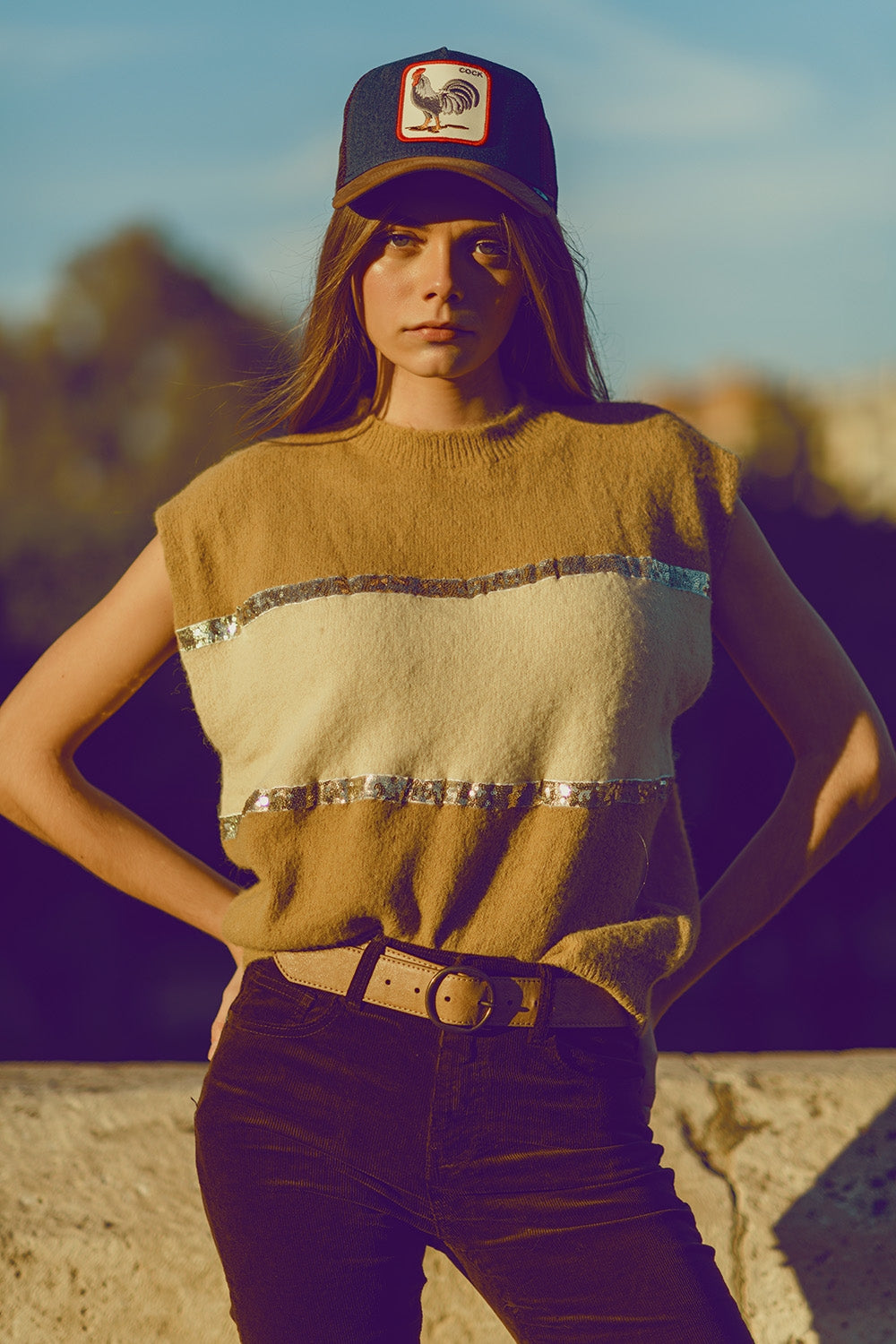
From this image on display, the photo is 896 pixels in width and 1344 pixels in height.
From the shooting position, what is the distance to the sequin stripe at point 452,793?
1933 mm

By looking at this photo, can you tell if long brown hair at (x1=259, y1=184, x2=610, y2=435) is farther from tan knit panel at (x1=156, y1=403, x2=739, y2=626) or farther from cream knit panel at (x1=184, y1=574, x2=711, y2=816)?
cream knit panel at (x1=184, y1=574, x2=711, y2=816)

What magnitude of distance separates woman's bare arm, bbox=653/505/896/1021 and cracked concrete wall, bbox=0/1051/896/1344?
2.00ft

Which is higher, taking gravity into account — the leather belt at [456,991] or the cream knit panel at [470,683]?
the cream knit panel at [470,683]

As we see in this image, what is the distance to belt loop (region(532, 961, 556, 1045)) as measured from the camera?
6.13 ft

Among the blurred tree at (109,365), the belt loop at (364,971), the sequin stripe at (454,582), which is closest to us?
the belt loop at (364,971)

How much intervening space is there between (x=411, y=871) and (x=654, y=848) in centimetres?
43

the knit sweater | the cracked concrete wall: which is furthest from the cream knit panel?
the cracked concrete wall

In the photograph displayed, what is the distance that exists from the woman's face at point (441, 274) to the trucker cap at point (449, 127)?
0.04m

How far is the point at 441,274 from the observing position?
209 cm

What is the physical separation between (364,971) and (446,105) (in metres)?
1.23

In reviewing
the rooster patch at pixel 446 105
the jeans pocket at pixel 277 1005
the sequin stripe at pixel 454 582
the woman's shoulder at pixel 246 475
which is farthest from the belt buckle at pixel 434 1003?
the rooster patch at pixel 446 105

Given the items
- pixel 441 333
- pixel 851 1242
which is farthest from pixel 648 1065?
pixel 441 333

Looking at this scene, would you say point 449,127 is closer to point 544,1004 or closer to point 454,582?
point 454,582

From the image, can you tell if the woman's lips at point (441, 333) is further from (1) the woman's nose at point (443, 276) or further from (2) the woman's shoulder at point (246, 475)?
(2) the woman's shoulder at point (246, 475)
